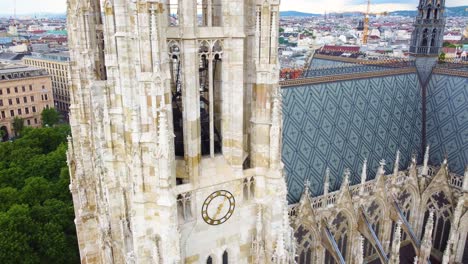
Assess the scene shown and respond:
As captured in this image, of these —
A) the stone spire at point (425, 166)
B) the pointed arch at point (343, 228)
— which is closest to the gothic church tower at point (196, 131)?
the pointed arch at point (343, 228)

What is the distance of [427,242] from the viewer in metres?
30.5

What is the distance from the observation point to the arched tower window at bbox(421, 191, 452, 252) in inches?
1339

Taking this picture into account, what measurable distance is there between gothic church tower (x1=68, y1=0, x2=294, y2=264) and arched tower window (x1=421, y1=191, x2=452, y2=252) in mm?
22461

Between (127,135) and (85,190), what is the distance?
52.5 feet

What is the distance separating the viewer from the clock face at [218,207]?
16328mm

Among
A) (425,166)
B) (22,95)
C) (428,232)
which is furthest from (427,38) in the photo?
(22,95)

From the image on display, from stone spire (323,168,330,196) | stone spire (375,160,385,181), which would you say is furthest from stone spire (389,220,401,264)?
stone spire (323,168,330,196)

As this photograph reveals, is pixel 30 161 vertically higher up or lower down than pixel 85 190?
lower down

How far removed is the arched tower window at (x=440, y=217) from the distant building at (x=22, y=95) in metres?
97.2

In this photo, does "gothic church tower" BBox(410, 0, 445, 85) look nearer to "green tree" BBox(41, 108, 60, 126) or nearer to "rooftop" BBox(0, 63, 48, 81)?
"green tree" BBox(41, 108, 60, 126)

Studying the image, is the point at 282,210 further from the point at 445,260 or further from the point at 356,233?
the point at 445,260

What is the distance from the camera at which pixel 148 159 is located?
14516 millimetres

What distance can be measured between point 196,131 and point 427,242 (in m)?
23.6

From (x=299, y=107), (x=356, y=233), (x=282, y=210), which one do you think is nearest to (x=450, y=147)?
(x=356, y=233)
